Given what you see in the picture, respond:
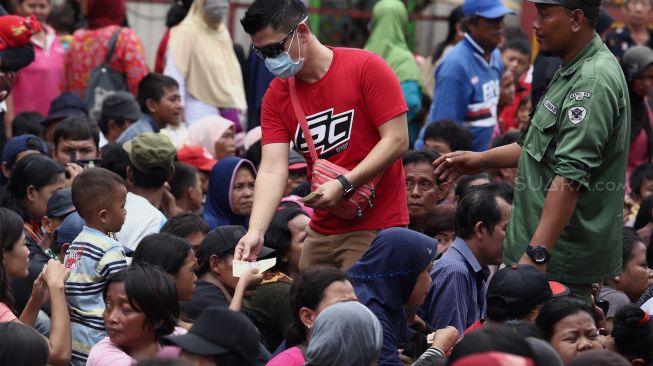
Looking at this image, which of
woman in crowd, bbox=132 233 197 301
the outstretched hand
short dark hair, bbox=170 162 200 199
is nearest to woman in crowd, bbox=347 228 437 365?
the outstretched hand

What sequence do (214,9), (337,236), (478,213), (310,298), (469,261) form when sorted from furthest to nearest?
(214,9) → (478,213) → (469,261) → (337,236) → (310,298)

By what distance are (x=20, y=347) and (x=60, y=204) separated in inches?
92.1

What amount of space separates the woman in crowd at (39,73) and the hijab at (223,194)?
255 centimetres

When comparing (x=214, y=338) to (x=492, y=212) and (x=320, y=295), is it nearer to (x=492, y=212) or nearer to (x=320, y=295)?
(x=320, y=295)

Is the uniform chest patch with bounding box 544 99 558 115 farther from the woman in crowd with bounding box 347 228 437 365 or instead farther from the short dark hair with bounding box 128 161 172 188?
the short dark hair with bounding box 128 161 172 188

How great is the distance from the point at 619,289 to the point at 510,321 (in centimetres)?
254

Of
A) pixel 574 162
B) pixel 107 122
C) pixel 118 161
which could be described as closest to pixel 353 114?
pixel 574 162

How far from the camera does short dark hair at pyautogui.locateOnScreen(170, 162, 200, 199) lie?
Result: 27.2ft

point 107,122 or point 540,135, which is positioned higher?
point 540,135

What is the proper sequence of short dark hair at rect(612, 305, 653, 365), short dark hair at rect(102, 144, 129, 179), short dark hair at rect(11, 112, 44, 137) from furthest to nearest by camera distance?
short dark hair at rect(11, 112, 44, 137), short dark hair at rect(102, 144, 129, 179), short dark hair at rect(612, 305, 653, 365)

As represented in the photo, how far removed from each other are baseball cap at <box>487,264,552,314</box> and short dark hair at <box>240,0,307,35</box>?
1.49m

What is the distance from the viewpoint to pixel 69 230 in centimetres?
637

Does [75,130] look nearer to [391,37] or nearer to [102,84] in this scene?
[102,84]

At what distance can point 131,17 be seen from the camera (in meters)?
13.0
